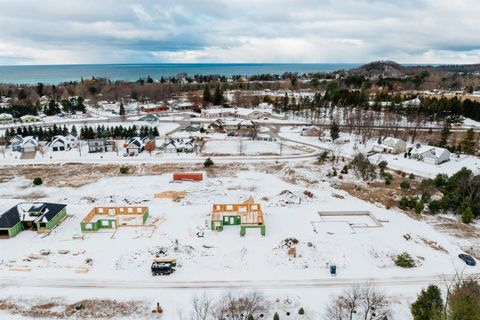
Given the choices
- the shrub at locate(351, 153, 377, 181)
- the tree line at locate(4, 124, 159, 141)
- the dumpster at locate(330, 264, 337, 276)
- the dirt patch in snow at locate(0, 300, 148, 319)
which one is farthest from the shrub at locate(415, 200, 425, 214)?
the tree line at locate(4, 124, 159, 141)

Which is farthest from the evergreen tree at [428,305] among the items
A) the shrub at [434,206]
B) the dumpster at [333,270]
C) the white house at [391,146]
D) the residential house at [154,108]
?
the residential house at [154,108]

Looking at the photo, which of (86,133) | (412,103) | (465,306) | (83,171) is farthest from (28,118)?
(412,103)

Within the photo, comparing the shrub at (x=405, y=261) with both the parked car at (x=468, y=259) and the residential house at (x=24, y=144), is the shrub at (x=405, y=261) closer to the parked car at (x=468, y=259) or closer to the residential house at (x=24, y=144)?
the parked car at (x=468, y=259)

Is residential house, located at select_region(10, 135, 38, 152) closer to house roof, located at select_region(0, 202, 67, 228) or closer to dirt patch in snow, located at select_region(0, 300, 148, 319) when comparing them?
house roof, located at select_region(0, 202, 67, 228)

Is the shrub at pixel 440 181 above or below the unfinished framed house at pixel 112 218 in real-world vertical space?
above

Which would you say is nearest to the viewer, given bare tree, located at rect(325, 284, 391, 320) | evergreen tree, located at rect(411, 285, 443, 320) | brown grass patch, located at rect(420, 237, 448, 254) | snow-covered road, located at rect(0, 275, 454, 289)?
evergreen tree, located at rect(411, 285, 443, 320)
